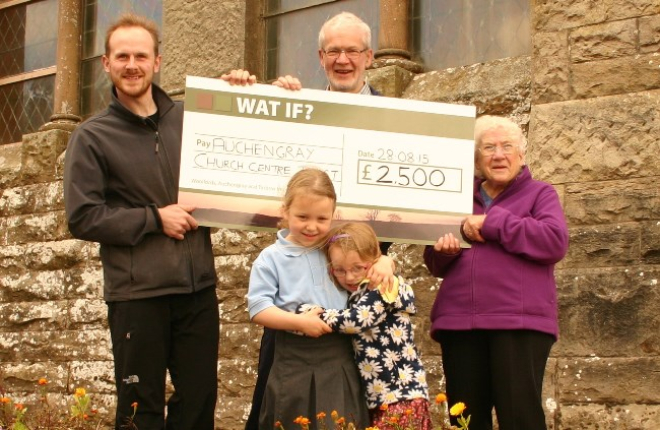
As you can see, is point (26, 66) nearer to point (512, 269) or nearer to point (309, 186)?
point (309, 186)

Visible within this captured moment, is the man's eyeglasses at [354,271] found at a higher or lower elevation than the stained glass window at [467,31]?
lower

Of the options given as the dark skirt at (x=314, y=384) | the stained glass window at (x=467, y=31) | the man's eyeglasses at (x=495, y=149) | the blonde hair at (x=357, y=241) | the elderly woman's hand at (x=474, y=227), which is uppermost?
the stained glass window at (x=467, y=31)

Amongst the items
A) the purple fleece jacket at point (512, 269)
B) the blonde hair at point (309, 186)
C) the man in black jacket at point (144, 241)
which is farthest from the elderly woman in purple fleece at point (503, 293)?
the man in black jacket at point (144, 241)

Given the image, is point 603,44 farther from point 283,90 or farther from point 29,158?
point 29,158

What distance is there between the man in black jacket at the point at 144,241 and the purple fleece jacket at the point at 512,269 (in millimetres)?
951

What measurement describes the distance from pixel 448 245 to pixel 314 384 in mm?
734

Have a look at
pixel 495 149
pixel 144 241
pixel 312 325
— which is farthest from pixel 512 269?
pixel 144 241

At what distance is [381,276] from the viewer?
3.78 meters

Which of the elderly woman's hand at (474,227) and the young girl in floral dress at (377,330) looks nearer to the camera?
the young girl in floral dress at (377,330)

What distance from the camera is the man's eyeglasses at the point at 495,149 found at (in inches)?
161

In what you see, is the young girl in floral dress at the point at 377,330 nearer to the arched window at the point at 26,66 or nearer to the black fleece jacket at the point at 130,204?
the black fleece jacket at the point at 130,204

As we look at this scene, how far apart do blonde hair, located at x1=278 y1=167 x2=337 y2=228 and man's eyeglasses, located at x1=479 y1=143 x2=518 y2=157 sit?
2.09 feet

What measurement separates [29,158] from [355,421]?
17.1 ft

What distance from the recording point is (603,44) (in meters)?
5.33
